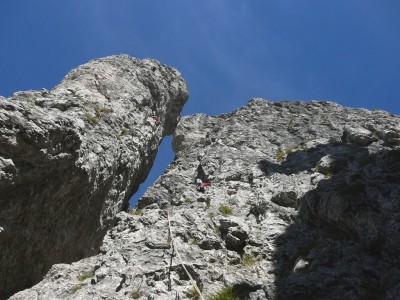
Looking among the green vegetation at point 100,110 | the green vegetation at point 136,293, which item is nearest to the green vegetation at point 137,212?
the green vegetation at point 136,293

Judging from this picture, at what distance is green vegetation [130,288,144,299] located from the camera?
12.1 m

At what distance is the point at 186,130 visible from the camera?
A: 145ft

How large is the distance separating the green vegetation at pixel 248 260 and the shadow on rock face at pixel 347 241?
838 mm

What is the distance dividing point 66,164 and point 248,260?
8.99 m

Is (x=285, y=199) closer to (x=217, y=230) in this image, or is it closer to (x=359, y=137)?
(x=217, y=230)

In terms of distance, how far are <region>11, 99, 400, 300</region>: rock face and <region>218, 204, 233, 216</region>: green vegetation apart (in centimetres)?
5

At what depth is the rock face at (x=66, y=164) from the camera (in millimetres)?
16859

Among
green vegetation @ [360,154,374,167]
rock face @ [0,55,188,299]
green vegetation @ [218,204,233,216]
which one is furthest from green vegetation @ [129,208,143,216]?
green vegetation @ [360,154,374,167]

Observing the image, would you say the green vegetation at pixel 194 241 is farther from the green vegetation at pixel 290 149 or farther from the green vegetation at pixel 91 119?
the green vegetation at pixel 290 149

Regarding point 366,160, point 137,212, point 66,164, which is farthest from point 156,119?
point 366,160

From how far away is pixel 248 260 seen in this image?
15195 millimetres

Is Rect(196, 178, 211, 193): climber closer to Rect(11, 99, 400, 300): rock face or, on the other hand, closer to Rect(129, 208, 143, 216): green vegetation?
Rect(11, 99, 400, 300): rock face

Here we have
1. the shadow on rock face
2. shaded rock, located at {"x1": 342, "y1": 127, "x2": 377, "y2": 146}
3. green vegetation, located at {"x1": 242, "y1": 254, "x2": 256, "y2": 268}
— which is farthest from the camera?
shaded rock, located at {"x1": 342, "y1": 127, "x2": 377, "y2": 146}

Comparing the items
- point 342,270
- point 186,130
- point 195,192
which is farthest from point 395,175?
point 186,130
